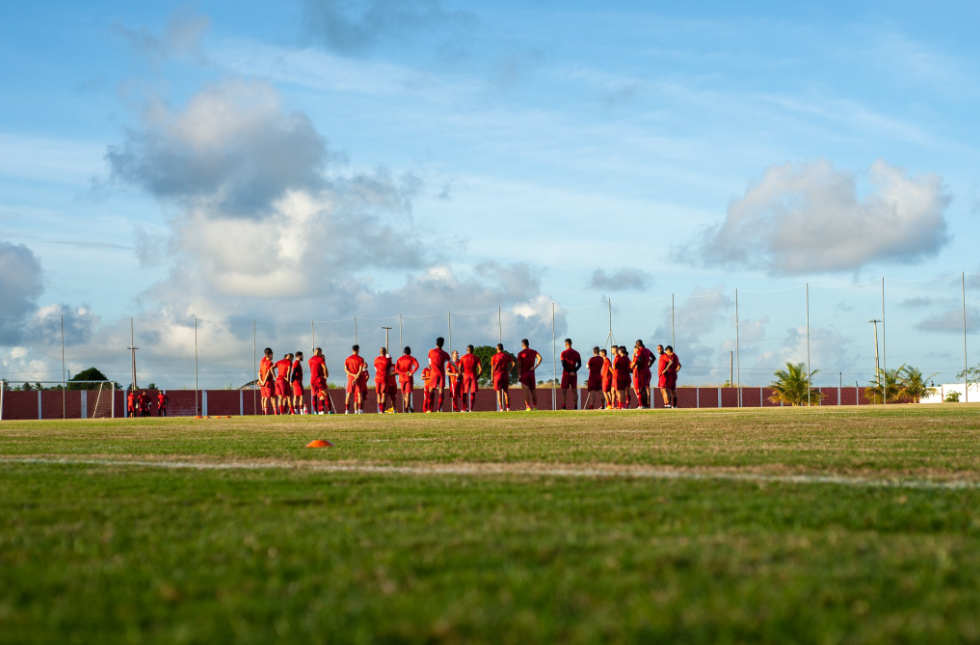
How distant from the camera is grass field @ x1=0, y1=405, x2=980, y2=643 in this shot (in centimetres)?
197

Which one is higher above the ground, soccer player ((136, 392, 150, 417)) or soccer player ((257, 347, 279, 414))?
soccer player ((257, 347, 279, 414))

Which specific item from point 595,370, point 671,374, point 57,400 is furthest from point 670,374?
point 57,400

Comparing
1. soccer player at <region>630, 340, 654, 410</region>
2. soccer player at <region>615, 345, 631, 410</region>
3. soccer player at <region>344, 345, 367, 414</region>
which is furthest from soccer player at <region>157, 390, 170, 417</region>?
soccer player at <region>630, 340, 654, 410</region>

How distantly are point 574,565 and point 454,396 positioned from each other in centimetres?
2468

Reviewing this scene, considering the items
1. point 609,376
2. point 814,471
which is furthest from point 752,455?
point 609,376

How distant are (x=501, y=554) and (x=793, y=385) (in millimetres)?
39398

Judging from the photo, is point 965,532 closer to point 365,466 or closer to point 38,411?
point 365,466

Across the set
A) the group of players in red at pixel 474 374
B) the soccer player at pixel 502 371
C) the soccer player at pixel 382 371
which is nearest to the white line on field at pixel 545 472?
the group of players in red at pixel 474 374

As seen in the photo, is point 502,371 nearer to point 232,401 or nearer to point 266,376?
point 266,376

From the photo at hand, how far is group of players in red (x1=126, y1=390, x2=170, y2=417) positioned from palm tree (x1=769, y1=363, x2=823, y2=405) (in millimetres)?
24926

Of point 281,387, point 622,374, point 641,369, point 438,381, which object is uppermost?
point 641,369

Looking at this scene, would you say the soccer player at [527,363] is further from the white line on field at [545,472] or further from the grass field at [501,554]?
the grass field at [501,554]

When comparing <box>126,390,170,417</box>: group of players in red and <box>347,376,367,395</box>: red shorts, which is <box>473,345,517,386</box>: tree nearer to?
<box>126,390,170,417</box>: group of players in red

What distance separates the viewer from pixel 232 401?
41.4 meters
